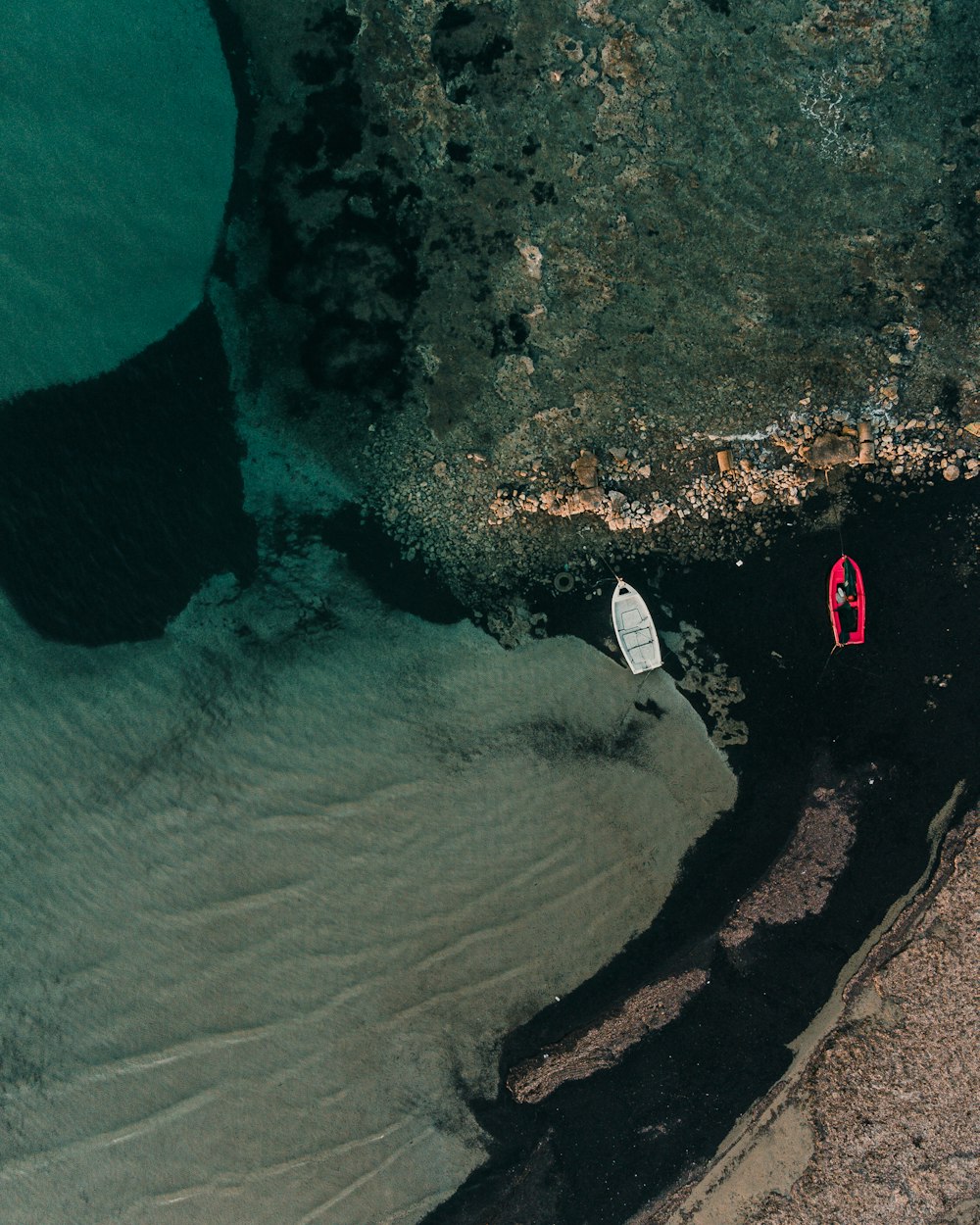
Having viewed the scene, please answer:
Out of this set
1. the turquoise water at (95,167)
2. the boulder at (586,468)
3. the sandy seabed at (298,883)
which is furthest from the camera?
the boulder at (586,468)

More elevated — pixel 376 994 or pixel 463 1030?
pixel 376 994

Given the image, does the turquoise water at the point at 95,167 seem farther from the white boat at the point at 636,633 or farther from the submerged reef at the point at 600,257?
the white boat at the point at 636,633

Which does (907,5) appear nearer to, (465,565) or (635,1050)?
(465,565)

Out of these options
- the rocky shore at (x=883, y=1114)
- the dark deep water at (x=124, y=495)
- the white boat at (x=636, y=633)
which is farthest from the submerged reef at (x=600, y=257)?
the rocky shore at (x=883, y=1114)

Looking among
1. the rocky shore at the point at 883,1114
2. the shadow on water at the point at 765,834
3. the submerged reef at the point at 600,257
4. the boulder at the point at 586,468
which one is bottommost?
the rocky shore at the point at 883,1114

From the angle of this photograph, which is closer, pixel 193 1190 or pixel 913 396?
pixel 193 1190

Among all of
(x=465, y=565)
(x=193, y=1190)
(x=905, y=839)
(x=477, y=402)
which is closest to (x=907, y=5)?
(x=477, y=402)

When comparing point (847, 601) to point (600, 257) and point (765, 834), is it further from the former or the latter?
point (600, 257)
